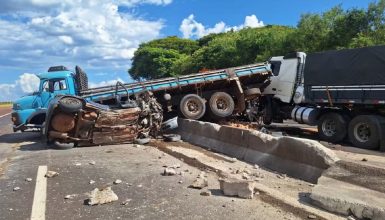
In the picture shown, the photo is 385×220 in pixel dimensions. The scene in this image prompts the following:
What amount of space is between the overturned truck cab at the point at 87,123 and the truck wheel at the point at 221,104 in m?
4.12

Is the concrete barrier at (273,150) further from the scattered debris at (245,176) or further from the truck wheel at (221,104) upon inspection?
the truck wheel at (221,104)

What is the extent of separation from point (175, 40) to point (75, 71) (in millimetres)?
68388

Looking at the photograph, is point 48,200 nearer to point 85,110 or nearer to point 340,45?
point 85,110

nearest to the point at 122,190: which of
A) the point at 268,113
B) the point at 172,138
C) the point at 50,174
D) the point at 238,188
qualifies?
the point at 238,188

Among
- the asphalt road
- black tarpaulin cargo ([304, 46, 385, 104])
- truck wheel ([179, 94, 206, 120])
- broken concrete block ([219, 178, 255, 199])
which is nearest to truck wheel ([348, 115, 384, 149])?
black tarpaulin cargo ([304, 46, 385, 104])

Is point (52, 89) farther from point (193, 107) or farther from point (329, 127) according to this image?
point (329, 127)

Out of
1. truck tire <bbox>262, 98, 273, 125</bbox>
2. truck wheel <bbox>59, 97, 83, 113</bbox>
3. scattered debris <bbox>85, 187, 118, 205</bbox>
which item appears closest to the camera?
scattered debris <bbox>85, 187, 118, 205</bbox>

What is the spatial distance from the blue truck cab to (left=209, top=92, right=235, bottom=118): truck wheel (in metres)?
5.14

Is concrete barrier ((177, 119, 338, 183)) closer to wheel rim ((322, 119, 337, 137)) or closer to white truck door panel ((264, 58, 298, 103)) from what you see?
wheel rim ((322, 119, 337, 137))

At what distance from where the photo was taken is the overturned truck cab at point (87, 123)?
13.5 meters

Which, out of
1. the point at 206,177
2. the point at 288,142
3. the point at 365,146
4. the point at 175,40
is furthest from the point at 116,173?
the point at 175,40

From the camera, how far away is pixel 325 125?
15.7m

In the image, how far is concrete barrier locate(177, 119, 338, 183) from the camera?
26.3 ft

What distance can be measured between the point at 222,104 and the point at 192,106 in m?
1.29
